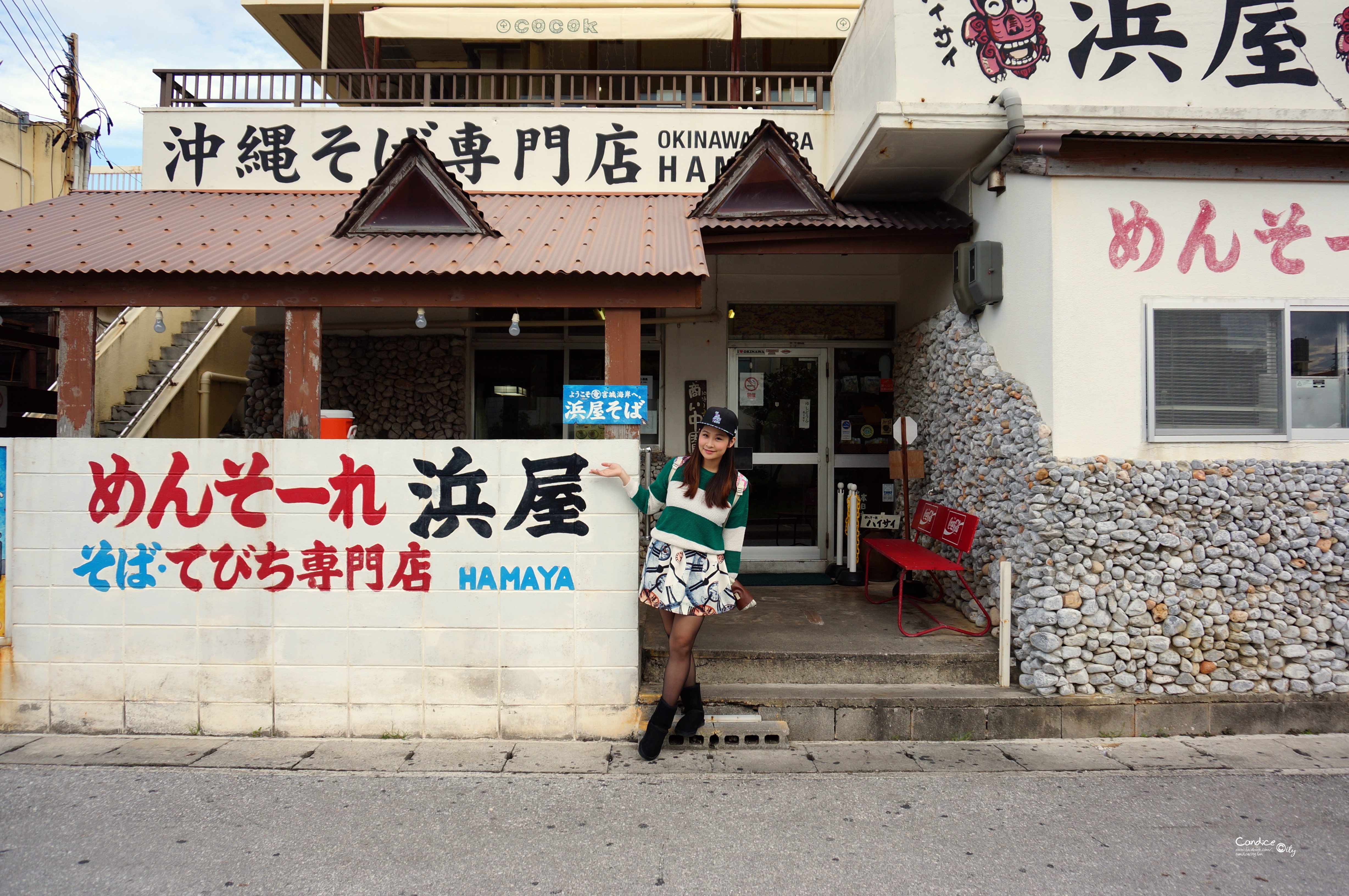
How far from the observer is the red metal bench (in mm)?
5344

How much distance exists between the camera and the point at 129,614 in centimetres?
462

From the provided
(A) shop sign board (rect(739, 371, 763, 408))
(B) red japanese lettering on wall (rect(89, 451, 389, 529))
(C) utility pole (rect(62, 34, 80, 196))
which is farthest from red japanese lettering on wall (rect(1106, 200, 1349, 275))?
Result: (C) utility pole (rect(62, 34, 80, 196))

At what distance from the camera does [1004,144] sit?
5.26 metres

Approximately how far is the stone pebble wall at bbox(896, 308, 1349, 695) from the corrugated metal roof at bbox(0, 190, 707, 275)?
10.6 ft

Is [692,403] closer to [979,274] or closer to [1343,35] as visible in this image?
[979,274]

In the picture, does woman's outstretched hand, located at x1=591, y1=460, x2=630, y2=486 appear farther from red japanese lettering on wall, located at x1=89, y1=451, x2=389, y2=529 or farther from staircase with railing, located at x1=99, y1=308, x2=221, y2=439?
staircase with railing, located at x1=99, y1=308, x2=221, y2=439

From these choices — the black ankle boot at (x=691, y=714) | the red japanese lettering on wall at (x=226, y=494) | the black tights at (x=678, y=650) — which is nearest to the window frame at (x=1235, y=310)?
the black tights at (x=678, y=650)

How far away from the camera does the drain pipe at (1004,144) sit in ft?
16.7

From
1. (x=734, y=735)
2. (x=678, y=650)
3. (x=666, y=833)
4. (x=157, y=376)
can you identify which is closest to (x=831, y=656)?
(x=734, y=735)

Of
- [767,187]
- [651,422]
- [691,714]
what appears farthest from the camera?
[651,422]

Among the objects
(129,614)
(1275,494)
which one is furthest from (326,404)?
(1275,494)

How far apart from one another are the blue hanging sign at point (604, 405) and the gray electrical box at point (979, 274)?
2909 millimetres

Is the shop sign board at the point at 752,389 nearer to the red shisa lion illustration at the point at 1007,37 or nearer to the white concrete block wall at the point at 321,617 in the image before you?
the white concrete block wall at the point at 321,617

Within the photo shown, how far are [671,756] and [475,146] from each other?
6492 mm
